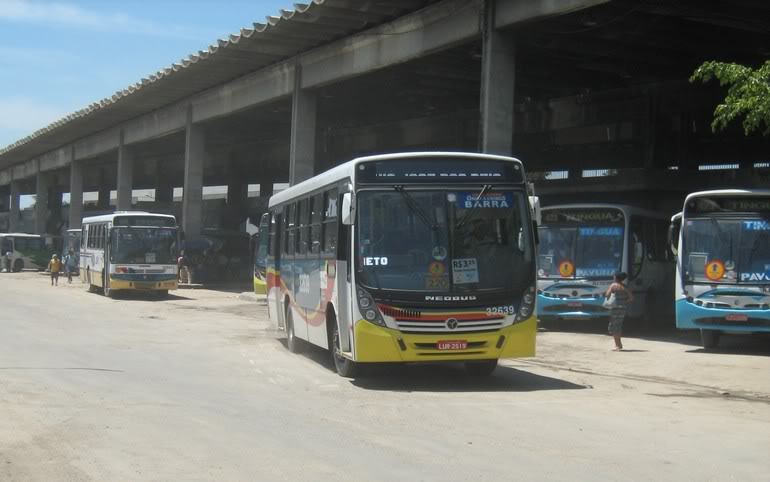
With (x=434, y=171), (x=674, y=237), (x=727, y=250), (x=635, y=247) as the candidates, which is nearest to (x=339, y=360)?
(x=434, y=171)

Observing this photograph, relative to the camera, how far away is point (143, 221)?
3528 cm

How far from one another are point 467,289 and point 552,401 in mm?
1808

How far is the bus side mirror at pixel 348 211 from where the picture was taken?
12.6 meters

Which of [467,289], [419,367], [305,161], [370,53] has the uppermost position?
[370,53]

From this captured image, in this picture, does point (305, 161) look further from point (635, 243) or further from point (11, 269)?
point (11, 269)

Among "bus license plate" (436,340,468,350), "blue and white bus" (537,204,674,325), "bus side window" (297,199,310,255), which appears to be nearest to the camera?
"bus license plate" (436,340,468,350)

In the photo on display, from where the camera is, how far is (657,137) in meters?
36.6

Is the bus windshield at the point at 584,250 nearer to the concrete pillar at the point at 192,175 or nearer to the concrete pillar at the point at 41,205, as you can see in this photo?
the concrete pillar at the point at 192,175

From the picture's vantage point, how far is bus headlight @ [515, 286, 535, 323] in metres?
13.0

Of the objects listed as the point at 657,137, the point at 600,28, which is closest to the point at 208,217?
the point at 657,137

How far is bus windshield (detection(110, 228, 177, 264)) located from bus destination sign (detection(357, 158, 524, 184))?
23.6m

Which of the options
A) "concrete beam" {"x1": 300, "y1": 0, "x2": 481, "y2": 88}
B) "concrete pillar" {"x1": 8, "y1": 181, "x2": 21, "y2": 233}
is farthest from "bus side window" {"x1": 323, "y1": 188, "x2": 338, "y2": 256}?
"concrete pillar" {"x1": 8, "y1": 181, "x2": 21, "y2": 233}

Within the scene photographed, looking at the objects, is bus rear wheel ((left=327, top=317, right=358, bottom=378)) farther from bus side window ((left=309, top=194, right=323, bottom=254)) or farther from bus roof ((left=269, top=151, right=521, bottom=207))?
bus roof ((left=269, top=151, right=521, bottom=207))

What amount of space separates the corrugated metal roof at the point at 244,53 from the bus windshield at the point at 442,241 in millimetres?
13944
